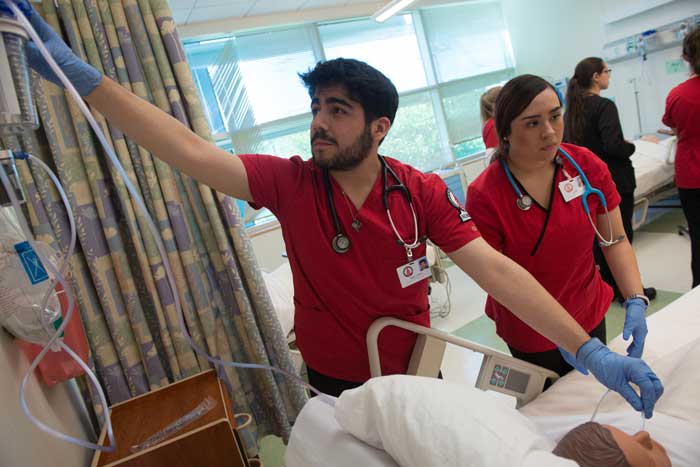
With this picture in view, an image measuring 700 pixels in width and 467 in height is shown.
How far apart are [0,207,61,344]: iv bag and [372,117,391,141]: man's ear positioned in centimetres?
85

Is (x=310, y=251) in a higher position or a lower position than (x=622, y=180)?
higher

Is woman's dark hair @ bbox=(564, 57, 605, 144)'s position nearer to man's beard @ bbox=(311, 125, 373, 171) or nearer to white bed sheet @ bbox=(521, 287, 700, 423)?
white bed sheet @ bbox=(521, 287, 700, 423)

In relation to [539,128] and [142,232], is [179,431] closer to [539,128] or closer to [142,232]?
[142,232]

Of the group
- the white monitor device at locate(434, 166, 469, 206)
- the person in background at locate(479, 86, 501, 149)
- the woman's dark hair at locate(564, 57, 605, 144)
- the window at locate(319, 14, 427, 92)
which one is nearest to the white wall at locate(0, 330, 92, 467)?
the person in background at locate(479, 86, 501, 149)

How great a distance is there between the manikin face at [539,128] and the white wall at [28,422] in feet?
4.87

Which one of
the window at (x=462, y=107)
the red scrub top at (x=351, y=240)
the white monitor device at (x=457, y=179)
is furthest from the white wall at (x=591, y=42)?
the red scrub top at (x=351, y=240)

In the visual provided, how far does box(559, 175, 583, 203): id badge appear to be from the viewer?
4.58 feet

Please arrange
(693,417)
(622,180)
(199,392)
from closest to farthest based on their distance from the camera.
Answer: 1. (693,417)
2. (199,392)
3. (622,180)

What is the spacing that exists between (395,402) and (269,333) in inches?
43.3

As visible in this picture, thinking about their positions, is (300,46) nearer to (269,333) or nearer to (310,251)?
(269,333)

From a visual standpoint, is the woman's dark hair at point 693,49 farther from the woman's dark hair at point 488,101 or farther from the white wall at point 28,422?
the white wall at point 28,422

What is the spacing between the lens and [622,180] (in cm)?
279

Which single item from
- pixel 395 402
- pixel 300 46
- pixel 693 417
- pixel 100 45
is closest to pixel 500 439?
pixel 395 402

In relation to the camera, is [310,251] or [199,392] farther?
[199,392]
